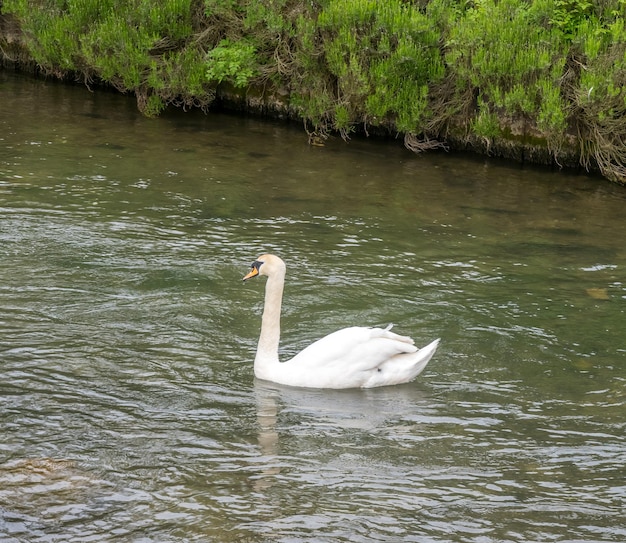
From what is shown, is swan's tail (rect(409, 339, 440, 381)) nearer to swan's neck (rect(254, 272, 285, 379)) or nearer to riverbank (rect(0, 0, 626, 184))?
swan's neck (rect(254, 272, 285, 379))

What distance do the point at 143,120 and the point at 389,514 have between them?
1222cm

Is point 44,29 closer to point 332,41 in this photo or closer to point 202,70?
point 202,70

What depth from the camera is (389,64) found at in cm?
1584

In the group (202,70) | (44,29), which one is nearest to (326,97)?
(202,70)

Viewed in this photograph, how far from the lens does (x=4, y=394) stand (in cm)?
799

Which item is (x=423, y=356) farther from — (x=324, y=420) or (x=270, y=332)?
(x=270, y=332)

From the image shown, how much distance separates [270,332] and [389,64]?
8.09 metres

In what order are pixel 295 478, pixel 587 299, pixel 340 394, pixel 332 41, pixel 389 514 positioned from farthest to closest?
pixel 332 41
pixel 587 299
pixel 340 394
pixel 295 478
pixel 389 514

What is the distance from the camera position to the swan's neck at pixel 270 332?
859cm

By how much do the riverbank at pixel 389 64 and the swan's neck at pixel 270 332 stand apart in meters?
7.30

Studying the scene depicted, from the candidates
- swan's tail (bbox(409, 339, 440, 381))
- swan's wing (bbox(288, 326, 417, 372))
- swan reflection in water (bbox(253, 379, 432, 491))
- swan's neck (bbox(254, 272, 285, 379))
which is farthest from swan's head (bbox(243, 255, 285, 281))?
swan's tail (bbox(409, 339, 440, 381))

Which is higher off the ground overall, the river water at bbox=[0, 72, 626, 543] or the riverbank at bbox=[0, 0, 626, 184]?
the riverbank at bbox=[0, 0, 626, 184]

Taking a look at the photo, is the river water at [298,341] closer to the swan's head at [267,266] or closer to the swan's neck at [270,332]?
the swan's neck at [270,332]

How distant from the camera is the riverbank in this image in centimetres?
1516
